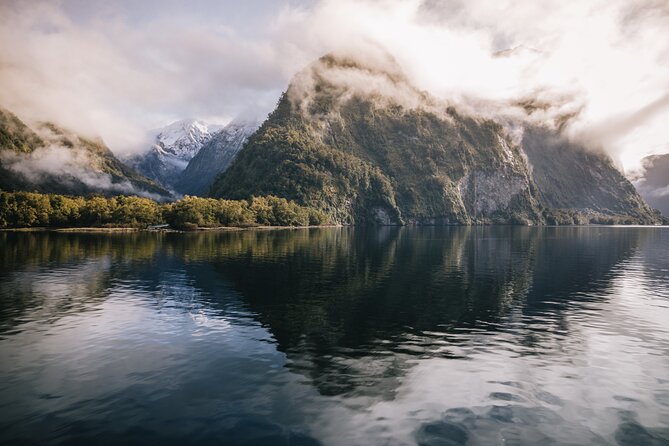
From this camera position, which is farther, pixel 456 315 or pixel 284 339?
pixel 456 315

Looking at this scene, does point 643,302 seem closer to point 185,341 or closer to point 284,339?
point 284,339

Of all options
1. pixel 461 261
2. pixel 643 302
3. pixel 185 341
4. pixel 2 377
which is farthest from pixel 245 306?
pixel 461 261

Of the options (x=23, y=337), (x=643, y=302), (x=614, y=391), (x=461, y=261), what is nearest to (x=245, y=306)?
(x=23, y=337)

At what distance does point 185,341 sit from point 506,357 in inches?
1140

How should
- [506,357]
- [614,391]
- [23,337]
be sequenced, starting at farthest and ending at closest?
[23,337]
[506,357]
[614,391]

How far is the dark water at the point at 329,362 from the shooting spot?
26.2 metres

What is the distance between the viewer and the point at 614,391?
3206 cm

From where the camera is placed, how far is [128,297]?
202 ft

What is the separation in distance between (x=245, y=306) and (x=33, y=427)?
32208 millimetres

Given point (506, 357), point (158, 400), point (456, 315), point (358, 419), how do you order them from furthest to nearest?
point (456, 315)
point (506, 357)
point (158, 400)
point (358, 419)

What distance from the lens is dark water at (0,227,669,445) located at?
2625 cm

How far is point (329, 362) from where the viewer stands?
36812mm

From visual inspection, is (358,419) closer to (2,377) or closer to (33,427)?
(33,427)

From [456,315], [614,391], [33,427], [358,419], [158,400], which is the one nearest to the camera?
[33,427]
